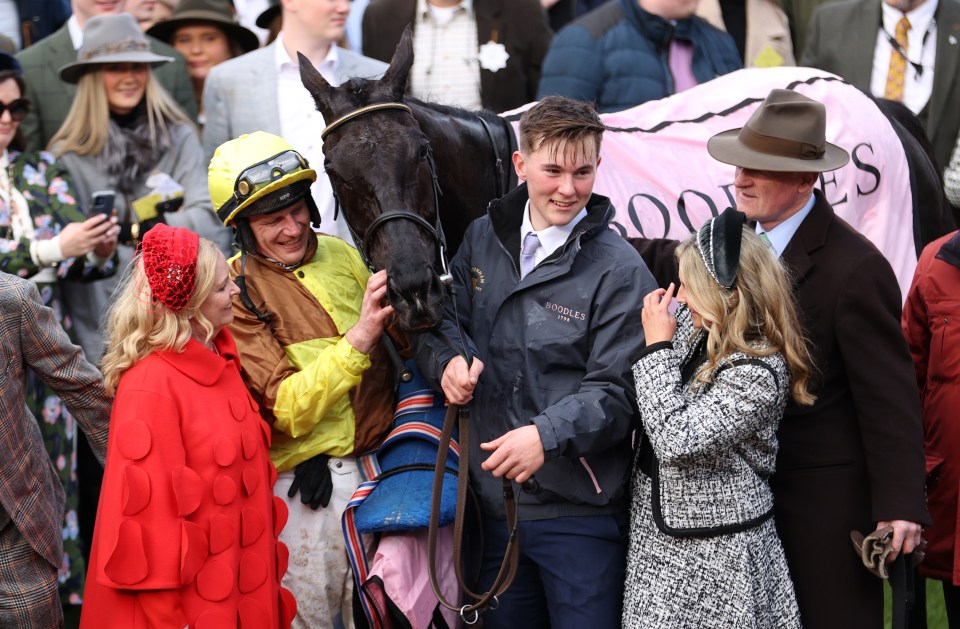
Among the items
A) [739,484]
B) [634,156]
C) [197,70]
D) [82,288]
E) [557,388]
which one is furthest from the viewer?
[197,70]

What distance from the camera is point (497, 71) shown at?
6.11m

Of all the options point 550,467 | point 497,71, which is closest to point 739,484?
point 550,467

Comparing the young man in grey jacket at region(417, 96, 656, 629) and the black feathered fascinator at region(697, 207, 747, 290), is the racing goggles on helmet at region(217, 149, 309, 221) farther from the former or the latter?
the black feathered fascinator at region(697, 207, 747, 290)

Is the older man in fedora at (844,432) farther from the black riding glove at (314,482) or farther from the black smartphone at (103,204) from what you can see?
the black smartphone at (103,204)

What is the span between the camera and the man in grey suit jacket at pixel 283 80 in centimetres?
546

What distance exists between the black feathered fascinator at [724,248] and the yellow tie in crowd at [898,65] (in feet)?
12.1

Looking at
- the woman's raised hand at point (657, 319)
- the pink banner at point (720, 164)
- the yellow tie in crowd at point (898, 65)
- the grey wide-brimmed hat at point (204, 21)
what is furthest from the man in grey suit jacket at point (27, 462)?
the yellow tie in crowd at point (898, 65)

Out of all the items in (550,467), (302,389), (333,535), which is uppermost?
(302,389)

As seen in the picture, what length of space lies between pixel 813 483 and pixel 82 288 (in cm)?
345

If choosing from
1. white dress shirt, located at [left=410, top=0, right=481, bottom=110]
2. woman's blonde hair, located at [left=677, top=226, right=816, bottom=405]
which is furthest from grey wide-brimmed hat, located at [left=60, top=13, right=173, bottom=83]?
woman's blonde hair, located at [left=677, top=226, right=816, bottom=405]

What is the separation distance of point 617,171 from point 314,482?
195cm

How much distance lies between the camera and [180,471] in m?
3.06

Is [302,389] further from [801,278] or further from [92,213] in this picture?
[92,213]

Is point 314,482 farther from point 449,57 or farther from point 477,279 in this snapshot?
point 449,57
